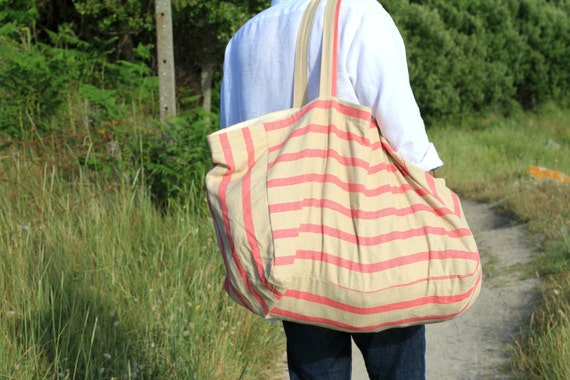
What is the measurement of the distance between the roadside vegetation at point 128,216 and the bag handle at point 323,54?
173 cm

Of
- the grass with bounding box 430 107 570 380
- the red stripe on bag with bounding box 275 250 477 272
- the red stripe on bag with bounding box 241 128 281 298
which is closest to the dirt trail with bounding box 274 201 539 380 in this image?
the grass with bounding box 430 107 570 380

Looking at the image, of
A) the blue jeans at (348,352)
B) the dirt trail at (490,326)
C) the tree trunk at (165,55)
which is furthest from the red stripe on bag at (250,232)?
the tree trunk at (165,55)

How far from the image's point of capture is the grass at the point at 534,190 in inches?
182

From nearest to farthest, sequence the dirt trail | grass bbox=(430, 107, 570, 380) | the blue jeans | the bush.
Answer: the blue jeans
grass bbox=(430, 107, 570, 380)
the dirt trail
the bush

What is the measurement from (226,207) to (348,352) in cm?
69

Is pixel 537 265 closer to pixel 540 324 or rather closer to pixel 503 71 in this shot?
pixel 540 324

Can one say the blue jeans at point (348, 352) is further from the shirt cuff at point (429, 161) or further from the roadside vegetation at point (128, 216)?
the roadside vegetation at point (128, 216)

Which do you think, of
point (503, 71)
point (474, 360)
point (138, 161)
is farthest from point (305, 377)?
point (503, 71)

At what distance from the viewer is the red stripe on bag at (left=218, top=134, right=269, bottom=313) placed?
2270 mm

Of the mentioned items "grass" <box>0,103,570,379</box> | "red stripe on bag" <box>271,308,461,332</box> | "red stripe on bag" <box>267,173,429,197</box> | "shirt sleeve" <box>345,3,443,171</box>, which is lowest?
"grass" <box>0,103,570,379</box>

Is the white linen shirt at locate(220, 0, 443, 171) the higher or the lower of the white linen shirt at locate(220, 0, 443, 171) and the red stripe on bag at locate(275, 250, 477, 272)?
the higher

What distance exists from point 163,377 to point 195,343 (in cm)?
34

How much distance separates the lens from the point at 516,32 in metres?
19.3

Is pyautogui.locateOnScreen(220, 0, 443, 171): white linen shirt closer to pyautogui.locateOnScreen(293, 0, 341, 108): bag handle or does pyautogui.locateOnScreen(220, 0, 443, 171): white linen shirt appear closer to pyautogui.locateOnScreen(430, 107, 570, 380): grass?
pyautogui.locateOnScreen(293, 0, 341, 108): bag handle
